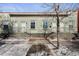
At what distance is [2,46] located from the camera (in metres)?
5.07

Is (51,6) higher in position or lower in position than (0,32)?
higher

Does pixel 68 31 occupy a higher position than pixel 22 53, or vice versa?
pixel 68 31

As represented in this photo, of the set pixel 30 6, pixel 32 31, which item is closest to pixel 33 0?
pixel 30 6

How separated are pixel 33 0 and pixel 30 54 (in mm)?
935

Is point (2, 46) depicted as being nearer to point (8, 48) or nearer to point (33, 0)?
point (8, 48)

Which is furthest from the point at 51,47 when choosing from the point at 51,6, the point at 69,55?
the point at 51,6

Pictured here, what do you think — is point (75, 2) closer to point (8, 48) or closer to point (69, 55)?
point (69, 55)

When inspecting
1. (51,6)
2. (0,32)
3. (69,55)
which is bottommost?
(69,55)

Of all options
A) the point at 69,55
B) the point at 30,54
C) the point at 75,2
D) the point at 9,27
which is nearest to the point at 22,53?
the point at 30,54

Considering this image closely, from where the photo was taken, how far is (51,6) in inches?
198

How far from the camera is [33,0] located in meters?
5.03

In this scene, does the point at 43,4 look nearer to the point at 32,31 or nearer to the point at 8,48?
the point at 32,31

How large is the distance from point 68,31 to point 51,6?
0.53 metres

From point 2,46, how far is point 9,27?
35 centimetres
